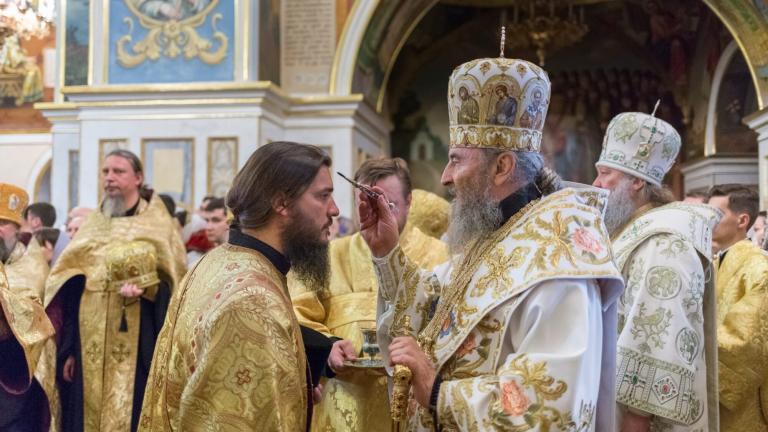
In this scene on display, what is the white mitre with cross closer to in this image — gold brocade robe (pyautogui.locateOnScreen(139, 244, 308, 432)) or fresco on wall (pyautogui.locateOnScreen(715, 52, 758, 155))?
gold brocade robe (pyautogui.locateOnScreen(139, 244, 308, 432))

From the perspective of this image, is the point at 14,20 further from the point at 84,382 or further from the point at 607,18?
the point at 607,18

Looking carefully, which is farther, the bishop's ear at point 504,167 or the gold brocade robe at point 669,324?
the gold brocade robe at point 669,324

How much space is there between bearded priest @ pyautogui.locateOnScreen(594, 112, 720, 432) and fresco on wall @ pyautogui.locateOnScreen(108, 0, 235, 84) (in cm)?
845

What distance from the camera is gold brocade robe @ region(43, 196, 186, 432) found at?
6.17m

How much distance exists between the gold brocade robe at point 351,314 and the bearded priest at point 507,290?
1041 millimetres

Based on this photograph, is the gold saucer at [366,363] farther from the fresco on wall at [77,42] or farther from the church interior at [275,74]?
the fresco on wall at [77,42]

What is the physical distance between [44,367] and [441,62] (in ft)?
45.3

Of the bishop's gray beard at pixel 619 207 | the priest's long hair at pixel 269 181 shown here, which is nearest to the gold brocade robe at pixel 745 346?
the bishop's gray beard at pixel 619 207

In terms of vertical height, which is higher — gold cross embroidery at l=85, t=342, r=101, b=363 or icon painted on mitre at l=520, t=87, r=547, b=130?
icon painted on mitre at l=520, t=87, r=547, b=130

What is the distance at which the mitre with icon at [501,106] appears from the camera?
3035mm

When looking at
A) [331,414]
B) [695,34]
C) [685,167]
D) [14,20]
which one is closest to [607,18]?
[695,34]

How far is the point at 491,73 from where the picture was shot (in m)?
3.05

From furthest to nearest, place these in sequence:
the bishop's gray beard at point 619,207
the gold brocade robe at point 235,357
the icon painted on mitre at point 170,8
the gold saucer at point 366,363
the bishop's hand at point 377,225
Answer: the icon painted on mitre at point 170,8 < the bishop's gray beard at point 619,207 < the gold saucer at point 366,363 < the bishop's hand at point 377,225 < the gold brocade robe at point 235,357

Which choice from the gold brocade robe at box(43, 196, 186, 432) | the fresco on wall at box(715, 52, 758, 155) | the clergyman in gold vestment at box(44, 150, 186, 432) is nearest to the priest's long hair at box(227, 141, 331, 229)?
the clergyman in gold vestment at box(44, 150, 186, 432)
